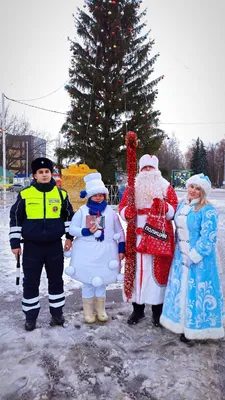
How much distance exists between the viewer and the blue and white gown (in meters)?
2.75

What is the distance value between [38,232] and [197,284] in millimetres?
1651

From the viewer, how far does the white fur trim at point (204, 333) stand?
274 cm

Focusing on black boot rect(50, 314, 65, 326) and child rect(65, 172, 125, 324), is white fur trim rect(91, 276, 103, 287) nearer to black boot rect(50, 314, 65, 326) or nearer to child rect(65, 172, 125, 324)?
child rect(65, 172, 125, 324)

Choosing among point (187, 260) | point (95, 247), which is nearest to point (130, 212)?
point (95, 247)

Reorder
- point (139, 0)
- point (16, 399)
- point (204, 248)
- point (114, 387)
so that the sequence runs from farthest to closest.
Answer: point (139, 0) < point (204, 248) < point (114, 387) < point (16, 399)

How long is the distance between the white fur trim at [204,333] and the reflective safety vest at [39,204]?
1.74 m

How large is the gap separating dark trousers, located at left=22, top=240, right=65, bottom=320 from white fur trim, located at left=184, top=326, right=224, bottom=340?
4.58ft

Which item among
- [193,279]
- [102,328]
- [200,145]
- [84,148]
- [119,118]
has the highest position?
[200,145]

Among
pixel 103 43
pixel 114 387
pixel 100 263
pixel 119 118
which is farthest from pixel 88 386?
pixel 103 43

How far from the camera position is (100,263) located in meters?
3.16

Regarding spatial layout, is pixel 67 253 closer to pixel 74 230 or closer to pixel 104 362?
pixel 74 230

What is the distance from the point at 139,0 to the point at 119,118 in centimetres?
558

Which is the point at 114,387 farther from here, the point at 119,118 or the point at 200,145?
the point at 200,145

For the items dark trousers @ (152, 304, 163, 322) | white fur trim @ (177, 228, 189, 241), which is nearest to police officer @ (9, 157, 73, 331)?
dark trousers @ (152, 304, 163, 322)
